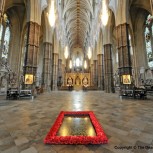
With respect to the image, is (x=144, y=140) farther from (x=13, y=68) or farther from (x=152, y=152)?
(x=13, y=68)

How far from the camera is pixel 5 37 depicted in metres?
16.0

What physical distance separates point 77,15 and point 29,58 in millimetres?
29207

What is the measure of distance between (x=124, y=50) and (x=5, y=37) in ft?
56.6

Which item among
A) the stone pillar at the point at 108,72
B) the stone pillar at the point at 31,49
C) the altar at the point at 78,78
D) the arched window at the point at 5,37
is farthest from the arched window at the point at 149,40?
the altar at the point at 78,78

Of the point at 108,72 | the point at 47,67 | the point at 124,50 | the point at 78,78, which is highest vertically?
the point at 124,50

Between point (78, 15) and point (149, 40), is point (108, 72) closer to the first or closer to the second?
point (149, 40)

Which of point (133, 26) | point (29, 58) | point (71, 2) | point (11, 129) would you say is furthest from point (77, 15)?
point (11, 129)

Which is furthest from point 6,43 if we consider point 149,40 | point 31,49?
point 149,40

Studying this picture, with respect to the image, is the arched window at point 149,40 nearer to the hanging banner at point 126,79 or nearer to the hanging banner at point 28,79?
the hanging banner at point 126,79

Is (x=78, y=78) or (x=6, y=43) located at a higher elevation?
(x=6, y=43)

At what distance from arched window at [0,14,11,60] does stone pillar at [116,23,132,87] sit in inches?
626

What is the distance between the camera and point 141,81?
1574 cm

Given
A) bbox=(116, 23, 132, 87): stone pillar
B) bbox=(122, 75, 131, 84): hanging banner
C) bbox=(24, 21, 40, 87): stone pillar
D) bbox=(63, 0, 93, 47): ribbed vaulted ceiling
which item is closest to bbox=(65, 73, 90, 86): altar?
bbox=(63, 0, 93, 47): ribbed vaulted ceiling

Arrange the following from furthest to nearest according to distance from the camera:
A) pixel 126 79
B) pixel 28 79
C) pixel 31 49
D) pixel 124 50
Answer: pixel 124 50
pixel 31 49
pixel 126 79
pixel 28 79
